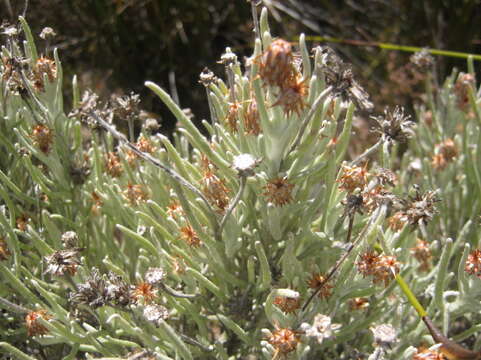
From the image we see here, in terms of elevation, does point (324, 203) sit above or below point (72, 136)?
below

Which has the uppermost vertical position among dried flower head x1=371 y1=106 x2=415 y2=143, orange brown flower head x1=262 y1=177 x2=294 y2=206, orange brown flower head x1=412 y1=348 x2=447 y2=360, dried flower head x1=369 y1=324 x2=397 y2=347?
dried flower head x1=371 y1=106 x2=415 y2=143

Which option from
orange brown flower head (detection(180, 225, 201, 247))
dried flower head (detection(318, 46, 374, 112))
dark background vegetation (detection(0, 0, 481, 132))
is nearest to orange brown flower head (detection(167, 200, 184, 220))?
orange brown flower head (detection(180, 225, 201, 247))

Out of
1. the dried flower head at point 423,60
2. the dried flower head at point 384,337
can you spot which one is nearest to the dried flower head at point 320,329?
the dried flower head at point 384,337

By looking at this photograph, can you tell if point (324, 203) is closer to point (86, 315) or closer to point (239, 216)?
point (239, 216)

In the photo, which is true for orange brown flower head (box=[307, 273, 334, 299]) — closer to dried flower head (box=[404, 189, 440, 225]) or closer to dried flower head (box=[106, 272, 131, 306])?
dried flower head (box=[404, 189, 440, 225])

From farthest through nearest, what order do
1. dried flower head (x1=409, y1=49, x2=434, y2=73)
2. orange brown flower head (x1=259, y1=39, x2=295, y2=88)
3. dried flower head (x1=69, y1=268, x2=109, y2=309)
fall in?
dried flower head (x1=409, y1=49, x2=434, y2=73) → dried flower head (x1=69, y1=268, x2=109, y2=309) → orange brown flower head (x1=259, y1=39, x2=295, y2=88)

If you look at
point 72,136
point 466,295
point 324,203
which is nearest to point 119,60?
point 72,136
